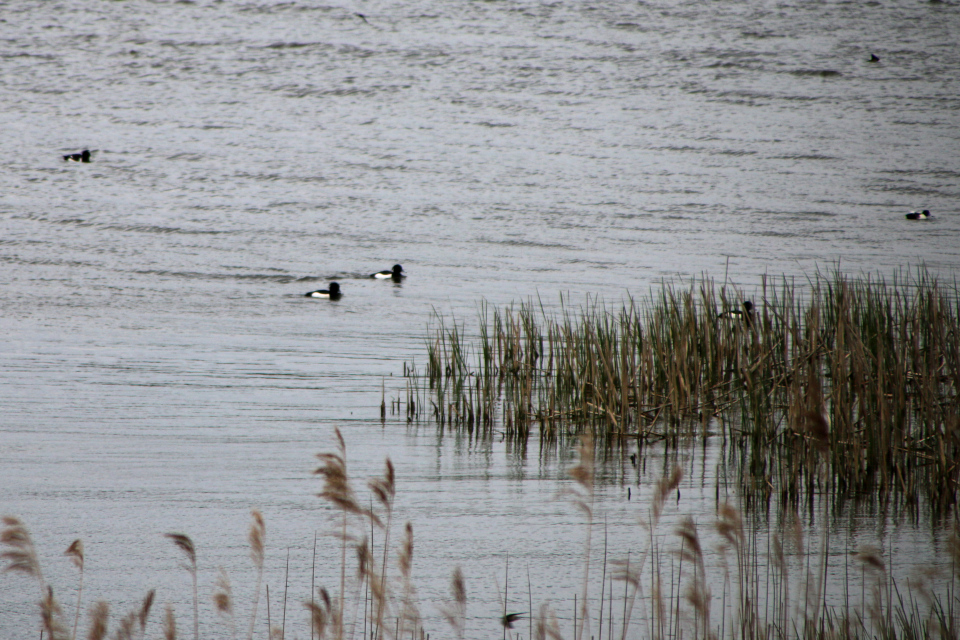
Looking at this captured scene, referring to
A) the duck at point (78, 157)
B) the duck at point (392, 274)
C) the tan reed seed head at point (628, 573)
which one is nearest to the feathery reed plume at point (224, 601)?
the tan reed seed head at point (628, 573)

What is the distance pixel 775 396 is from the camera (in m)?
6.71

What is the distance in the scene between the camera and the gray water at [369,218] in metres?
5.71

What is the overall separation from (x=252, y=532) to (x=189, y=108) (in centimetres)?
4085

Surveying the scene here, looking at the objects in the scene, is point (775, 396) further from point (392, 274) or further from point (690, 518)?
point (392, 274)

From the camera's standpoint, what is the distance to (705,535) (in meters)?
5.25

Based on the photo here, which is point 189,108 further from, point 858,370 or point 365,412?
point 858,370

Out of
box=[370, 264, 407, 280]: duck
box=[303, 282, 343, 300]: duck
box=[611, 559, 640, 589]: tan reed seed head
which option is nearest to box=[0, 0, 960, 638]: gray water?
box=[611, 559, 640, 589]: tan reed seed head

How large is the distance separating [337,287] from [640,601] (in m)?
13.5

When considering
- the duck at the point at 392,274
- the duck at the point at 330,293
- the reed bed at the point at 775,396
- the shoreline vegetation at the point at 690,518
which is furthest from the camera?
the duck at the point at 392,274

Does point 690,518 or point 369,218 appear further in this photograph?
point 369,218

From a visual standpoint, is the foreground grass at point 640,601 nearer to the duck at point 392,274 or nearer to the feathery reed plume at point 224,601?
the feathery reed plume at point 224,601

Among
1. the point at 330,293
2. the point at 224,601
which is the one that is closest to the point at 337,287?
the point at 330,293

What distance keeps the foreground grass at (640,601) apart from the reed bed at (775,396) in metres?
0.86

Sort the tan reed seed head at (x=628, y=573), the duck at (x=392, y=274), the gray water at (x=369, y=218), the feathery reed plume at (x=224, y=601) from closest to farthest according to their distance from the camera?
1. the feathery reed plume at (x=224, y=601)
2. the tan reed seed head at (x=628, y=573)
3. the gray water at (x=369, y=218)
4. the duck at (x=392, y=274)
